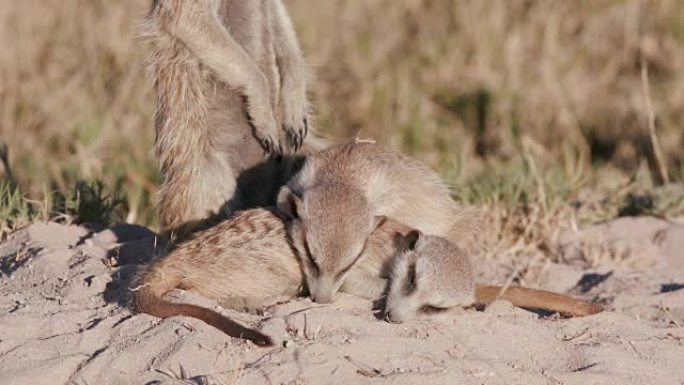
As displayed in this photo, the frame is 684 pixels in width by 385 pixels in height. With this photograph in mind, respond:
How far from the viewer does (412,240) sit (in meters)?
3.83

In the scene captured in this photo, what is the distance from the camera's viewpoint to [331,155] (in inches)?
169

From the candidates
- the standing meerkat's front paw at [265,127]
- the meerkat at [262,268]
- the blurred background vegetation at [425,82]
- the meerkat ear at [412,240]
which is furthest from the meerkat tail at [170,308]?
the blurred background vegetation at [425,82]

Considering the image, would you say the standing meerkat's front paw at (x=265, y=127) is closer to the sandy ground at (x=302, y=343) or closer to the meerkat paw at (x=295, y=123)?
the meerkat paw at (x=295, y=123)

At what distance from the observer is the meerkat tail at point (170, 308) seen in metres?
3.36

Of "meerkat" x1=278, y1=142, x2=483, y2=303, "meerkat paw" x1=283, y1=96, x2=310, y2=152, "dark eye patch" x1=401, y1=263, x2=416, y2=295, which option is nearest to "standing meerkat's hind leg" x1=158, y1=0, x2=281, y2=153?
"meerkat paw" x1=283, y1=96, x2=310, y2=152

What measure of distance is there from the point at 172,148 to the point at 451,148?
286 cm

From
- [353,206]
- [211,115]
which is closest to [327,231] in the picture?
[353,206]

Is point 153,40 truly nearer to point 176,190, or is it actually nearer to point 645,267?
point 176,190

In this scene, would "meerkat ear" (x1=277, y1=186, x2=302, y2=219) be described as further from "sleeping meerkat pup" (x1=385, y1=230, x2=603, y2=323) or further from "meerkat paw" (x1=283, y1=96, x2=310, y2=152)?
"meerkat paw" (x1=283, y1=96, x2=310, y2=152)

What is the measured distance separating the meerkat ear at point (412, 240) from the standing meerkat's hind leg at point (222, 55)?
1280mm

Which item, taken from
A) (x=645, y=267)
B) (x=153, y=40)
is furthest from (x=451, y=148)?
(x=153, y=40)

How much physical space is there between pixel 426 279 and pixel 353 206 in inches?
14.6

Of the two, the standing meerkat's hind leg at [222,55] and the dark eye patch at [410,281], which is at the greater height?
the standing meerkat's hind leg at [222,55]

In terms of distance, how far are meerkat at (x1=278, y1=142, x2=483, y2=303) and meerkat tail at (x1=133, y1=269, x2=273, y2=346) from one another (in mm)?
405
